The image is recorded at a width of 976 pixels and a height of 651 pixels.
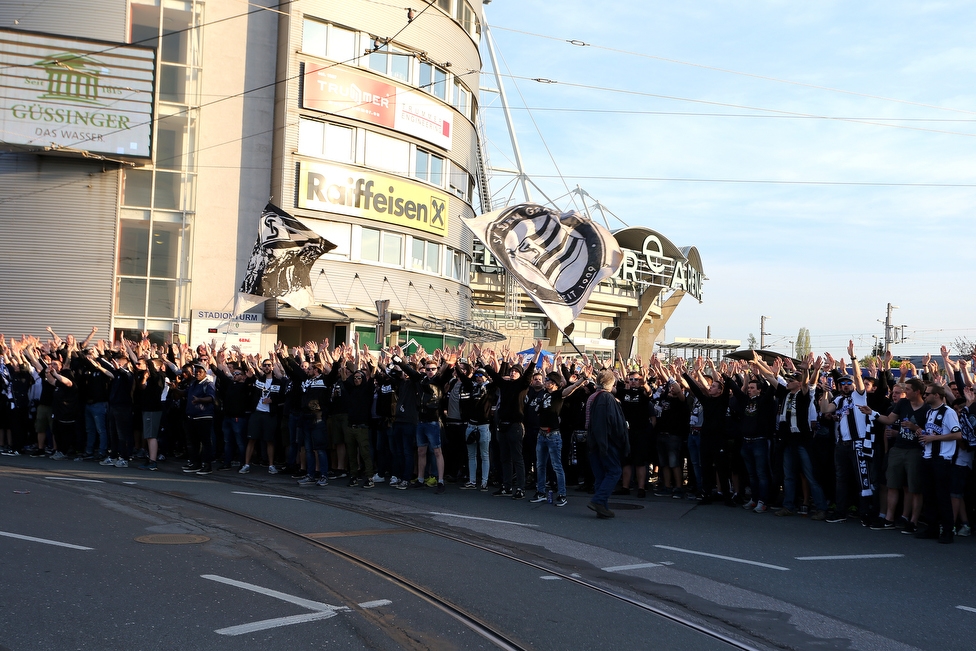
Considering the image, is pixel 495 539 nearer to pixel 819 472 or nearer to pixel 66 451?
pixel 819 472

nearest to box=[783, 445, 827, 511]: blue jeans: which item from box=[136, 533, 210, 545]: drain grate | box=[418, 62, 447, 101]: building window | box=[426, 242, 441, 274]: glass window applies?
box=[136, 533, 210, 545]: drain grate

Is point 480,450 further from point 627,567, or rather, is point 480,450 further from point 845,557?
point 845,557

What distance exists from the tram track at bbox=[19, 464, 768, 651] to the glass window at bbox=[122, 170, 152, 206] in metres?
19.5

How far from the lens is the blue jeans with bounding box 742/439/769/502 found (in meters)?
12.1

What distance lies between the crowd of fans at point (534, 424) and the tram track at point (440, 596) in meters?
2.51

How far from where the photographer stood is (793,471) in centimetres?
1199

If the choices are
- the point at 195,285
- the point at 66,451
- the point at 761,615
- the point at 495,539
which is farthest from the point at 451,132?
the point at 761,615

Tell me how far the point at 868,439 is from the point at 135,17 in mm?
27637

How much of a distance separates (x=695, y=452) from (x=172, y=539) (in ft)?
25.9

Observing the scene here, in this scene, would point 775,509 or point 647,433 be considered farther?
point 647,433

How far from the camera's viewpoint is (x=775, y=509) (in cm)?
1224

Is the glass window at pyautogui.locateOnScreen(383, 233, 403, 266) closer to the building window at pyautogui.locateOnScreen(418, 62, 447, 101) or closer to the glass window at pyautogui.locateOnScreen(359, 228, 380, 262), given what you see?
the glass window at pyautogui.locateOnScreen(359, 228, 380, 262)

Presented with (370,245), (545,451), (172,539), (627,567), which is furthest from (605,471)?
(370,245)

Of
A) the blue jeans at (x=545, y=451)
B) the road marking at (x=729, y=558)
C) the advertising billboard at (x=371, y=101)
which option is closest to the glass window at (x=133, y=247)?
the advertising billboard at (x=371, y=101)
